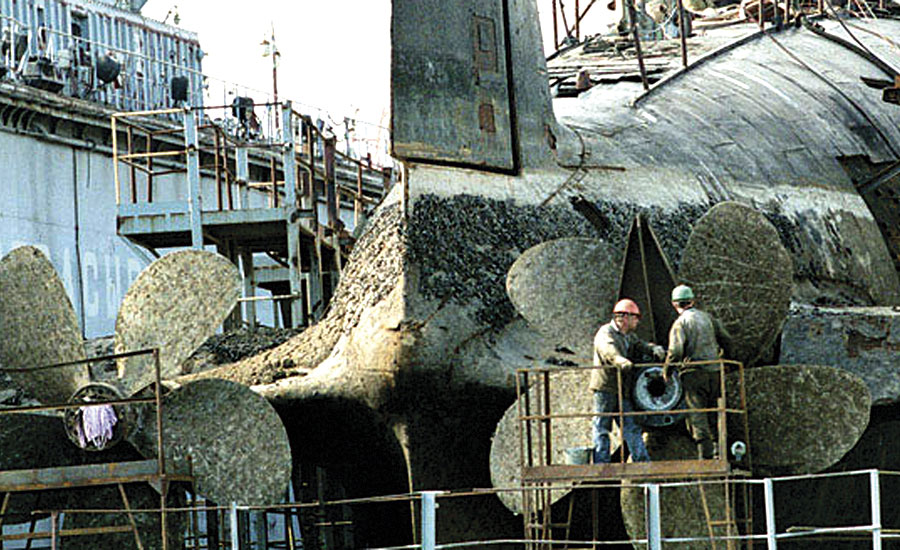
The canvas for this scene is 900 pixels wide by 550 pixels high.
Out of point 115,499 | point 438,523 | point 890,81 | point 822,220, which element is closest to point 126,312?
point 115,499

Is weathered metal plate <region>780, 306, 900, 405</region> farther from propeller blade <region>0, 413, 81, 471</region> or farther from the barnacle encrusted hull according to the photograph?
propeller blade <region>0, 413, 81, 471</region>

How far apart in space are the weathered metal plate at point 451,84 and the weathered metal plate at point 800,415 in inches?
140

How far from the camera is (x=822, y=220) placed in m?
23.4

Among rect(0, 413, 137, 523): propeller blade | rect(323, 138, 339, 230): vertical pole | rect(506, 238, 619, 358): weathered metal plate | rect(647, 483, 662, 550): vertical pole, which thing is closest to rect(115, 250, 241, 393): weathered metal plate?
rect(0, 413, 137, 523): propeller blade

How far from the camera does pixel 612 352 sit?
1778 centimetres

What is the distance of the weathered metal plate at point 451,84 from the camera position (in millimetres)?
19641

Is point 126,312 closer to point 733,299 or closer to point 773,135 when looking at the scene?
point 733,299

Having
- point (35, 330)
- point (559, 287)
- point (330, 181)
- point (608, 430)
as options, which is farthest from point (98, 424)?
point (330, 181)

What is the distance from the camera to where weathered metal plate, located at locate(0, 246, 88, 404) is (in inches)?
777

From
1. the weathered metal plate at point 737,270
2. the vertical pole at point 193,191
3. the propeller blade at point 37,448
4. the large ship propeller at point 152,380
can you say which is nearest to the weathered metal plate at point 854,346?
the weathered metal plate at point 737,270

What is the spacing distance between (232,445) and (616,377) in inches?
145

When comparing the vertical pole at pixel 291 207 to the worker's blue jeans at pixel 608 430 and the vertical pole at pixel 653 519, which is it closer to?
the worker's blue jeans at pixel 608 430

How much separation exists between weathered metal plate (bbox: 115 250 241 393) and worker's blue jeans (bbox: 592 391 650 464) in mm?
4083

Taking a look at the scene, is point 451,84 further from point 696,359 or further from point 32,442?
point 32,442
